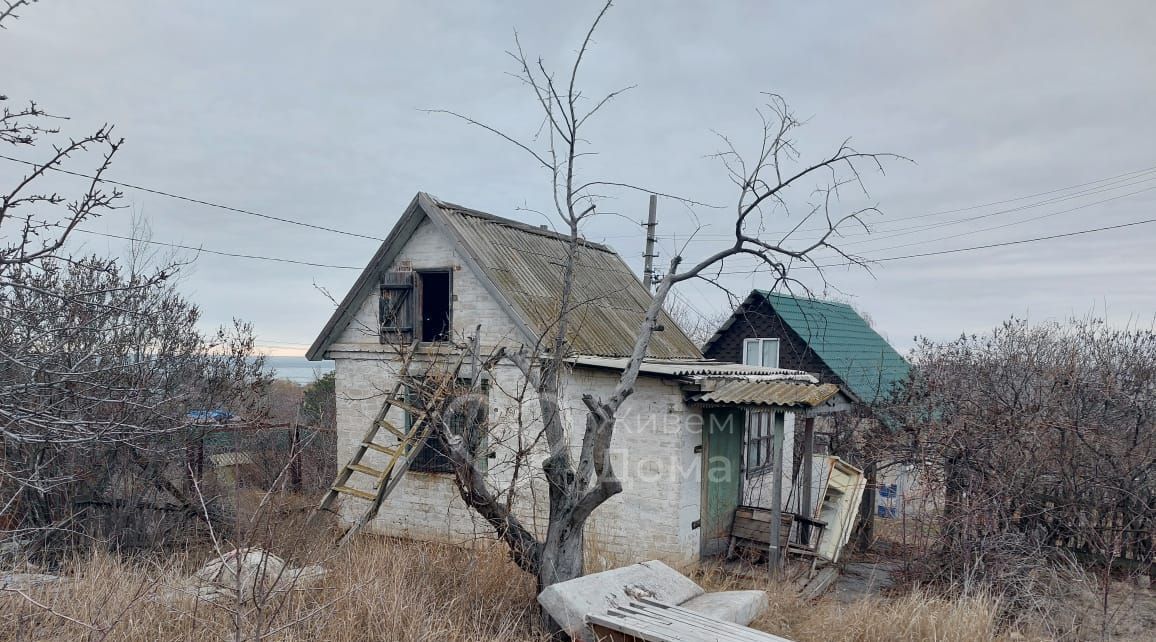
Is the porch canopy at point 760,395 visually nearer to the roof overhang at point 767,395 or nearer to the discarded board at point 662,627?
the roof overhang at point 767,395

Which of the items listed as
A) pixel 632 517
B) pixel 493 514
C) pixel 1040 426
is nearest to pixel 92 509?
pixel 493 514

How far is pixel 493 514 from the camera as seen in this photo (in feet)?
21.4

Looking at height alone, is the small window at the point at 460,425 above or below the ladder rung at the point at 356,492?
above

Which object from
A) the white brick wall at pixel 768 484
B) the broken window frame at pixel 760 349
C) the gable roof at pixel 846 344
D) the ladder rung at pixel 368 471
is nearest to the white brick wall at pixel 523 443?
the ladder rung at pixel 368 471

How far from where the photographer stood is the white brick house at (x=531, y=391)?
9055mm

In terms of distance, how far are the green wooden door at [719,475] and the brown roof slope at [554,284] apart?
167 centimetres

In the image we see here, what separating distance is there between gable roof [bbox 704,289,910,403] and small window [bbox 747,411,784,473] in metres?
3.62

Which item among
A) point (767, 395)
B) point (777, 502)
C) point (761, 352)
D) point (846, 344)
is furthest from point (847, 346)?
point (767, 395)

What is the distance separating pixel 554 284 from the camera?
36.6 feet

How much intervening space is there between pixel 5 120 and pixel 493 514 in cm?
454

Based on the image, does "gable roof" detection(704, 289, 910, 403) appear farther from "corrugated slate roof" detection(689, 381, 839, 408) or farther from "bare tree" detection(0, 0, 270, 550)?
"bare tree" detection(0, 0, 270, 550)

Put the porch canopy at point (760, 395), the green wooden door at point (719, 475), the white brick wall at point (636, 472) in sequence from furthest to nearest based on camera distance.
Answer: the green wooden door at point (719, 475) < the white brick wall at point (636, 472) < the porch canopy at point (760, 395)

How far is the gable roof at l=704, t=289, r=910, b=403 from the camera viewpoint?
16.2m

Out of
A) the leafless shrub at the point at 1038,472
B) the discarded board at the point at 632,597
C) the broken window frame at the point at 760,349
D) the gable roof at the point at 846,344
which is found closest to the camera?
the discarded board at the point at 632,597
